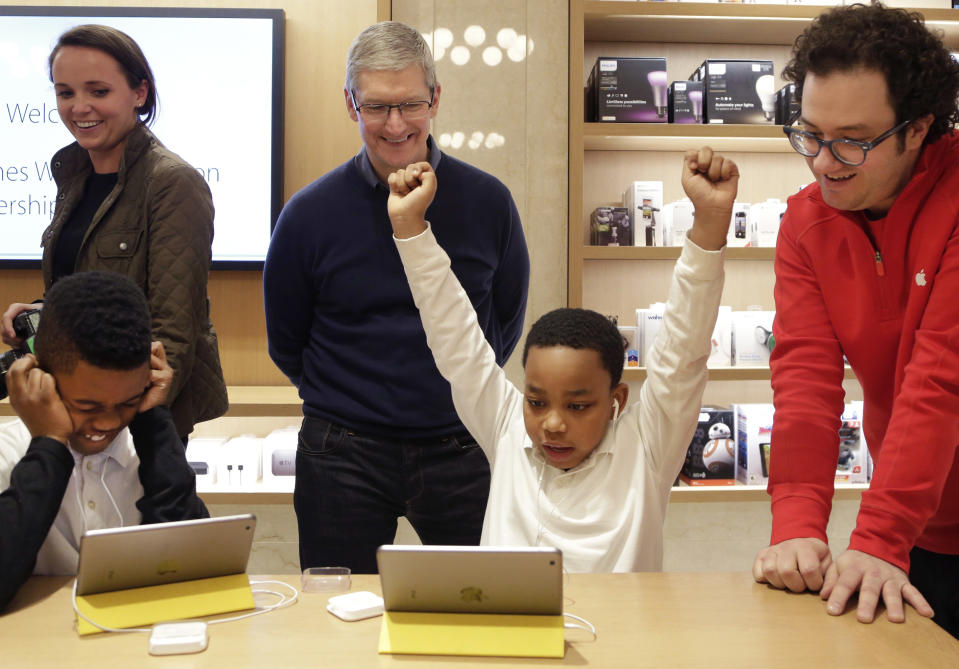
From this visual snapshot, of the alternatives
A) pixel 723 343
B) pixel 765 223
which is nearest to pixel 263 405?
pixel 723 343

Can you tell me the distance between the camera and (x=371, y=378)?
73.9 inches

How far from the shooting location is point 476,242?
1.96 m

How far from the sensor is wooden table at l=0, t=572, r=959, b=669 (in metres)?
0.97

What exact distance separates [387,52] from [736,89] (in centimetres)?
191

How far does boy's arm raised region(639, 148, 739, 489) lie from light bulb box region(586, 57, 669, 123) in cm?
189

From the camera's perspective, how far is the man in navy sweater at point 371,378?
1.87 metres

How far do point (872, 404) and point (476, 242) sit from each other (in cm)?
90

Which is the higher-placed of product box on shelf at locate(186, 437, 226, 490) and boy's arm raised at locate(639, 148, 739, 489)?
boy's arm raised at locate(639, 148, 739, 489)

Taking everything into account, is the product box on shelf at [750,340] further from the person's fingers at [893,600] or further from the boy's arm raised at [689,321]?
the person's fingers at [893,600]

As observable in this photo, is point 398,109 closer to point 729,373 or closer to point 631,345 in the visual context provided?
point 631,345

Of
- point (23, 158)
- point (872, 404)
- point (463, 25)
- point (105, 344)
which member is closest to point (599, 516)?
point (872, 404)

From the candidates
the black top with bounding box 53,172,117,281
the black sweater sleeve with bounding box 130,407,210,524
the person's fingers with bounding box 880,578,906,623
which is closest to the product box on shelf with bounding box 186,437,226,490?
the black top with bounding box 53,172,117,281

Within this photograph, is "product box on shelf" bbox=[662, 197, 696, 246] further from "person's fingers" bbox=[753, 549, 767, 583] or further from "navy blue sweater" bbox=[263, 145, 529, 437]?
"person's fingers" bbox=[753, 549, 767, 583]

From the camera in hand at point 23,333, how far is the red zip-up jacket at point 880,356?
1317 millimetres
